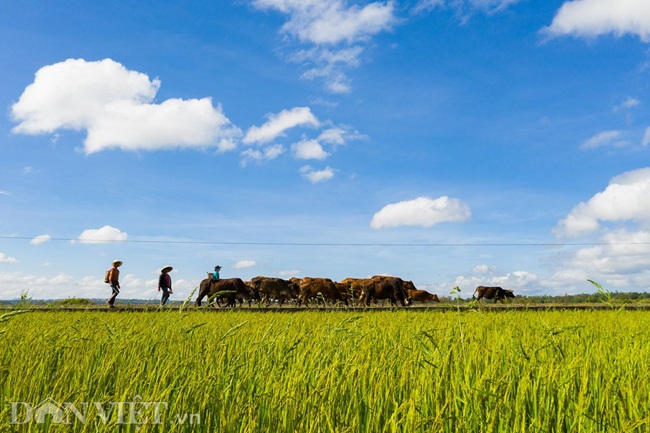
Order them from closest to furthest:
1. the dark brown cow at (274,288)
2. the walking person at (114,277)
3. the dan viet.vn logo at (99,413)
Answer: the dan viet.vn logo at (99,413) < the walking person at (114,277) < the dark brown cow at (274,288)

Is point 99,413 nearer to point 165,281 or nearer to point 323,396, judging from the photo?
point 323,396

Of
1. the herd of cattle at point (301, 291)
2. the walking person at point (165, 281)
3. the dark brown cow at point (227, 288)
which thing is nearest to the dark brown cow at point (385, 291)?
the herd of cattle at point (301, 291)

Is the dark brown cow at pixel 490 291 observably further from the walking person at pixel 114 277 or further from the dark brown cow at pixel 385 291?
the walking person at pixel 114 277

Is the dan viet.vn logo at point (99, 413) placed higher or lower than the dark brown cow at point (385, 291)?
lower

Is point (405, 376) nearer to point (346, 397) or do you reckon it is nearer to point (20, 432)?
point (346, 397)

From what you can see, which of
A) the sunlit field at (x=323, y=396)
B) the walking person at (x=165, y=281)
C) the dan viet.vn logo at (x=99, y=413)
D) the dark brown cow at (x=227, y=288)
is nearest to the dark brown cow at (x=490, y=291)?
the dark brown cow at (x=227, y=288)

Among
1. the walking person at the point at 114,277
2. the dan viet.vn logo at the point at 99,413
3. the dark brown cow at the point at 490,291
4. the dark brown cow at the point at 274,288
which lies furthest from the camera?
the dark brown cow at the point at 490,291

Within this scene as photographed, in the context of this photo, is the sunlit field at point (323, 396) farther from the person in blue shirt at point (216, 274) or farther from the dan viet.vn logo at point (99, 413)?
the person in blue shirt at point (216, 274)

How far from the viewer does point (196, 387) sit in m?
2.51

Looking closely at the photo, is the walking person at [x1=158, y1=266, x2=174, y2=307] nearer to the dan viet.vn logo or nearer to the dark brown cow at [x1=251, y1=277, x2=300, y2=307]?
the dark brown cow at [x1=251, y1=277, x2=300, y2=307]

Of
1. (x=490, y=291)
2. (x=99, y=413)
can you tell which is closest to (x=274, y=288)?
(x=490, y=291)

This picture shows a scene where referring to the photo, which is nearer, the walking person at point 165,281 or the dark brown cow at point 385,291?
the walking person at point 165,281

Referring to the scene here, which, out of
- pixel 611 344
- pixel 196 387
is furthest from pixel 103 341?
pixel 611 344

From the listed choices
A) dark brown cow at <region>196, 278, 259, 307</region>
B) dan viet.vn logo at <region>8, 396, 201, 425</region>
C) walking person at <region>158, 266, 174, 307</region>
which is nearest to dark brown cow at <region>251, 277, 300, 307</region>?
dark brown cow at <region>196, 278, 259, 307</region>
